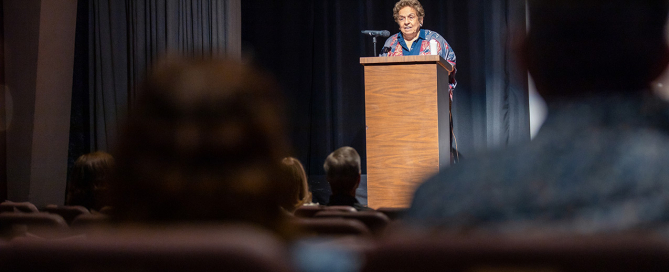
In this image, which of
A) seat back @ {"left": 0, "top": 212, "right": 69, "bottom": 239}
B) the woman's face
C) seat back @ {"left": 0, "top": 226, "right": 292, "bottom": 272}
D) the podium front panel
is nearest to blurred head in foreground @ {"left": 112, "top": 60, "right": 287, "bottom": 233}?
seat back @ {"left": 0, "top": 226, "right": 292, "bottom": 272}

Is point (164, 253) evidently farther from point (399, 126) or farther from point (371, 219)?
point (399, 126)

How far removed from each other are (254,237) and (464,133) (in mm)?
5603

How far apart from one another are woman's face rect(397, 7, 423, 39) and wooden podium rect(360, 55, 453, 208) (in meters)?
1.38

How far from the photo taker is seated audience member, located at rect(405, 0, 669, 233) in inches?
21.3

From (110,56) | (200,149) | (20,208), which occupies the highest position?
(110,56)

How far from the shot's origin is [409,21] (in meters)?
4.67

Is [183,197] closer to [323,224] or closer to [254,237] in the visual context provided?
[254,237]

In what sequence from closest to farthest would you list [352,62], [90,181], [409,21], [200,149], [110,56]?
[200,149] → [90,181] → [110,56] → [409,21] → [352,62]

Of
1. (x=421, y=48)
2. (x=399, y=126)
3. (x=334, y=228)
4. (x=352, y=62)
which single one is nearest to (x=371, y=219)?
(x=334, y=228)

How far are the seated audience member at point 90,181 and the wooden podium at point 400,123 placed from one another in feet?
5.21

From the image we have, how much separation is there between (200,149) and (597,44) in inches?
18.2

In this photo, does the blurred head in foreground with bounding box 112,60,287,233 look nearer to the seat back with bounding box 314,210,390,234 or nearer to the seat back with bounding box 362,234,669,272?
the seat back with bounding box 362,234,669,272

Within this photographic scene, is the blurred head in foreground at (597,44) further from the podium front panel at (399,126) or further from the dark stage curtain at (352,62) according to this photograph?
the dark stage curtain at (352,62)

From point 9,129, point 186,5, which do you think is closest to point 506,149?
point 9,129
